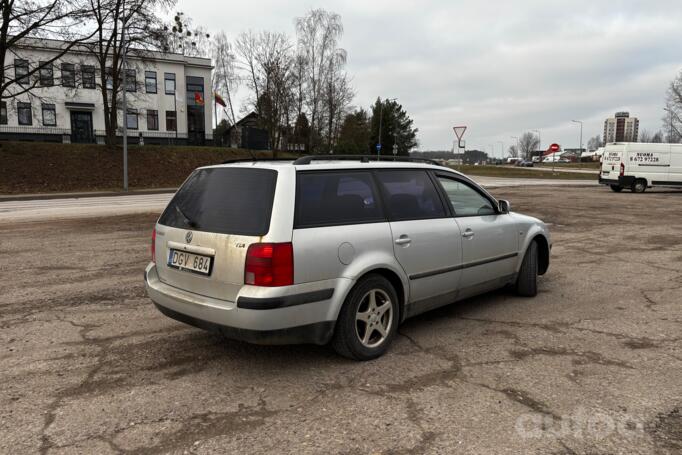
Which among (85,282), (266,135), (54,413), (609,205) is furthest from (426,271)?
(266,135)

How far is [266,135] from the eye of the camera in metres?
46.2

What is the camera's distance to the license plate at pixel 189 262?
11.9 feet

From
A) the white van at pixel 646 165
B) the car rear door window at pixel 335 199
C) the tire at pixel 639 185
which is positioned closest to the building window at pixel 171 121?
the white van at pixel 646 165

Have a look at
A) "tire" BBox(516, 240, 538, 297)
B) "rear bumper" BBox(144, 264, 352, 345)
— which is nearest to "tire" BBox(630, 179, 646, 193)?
"tire" BBox(516, 240, 538, 297)

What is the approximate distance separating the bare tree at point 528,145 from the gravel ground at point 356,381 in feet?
412

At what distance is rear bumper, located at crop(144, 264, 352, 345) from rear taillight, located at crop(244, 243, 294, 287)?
0.23 feet

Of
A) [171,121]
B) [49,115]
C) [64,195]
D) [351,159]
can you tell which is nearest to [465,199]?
[351,159]

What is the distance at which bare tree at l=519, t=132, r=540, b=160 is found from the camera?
123081 mm

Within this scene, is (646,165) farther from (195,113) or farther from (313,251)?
(195,113)

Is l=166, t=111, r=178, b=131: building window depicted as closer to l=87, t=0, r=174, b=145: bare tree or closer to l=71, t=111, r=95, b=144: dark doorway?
l=71, t=111, r=95, b=144: dark doorway

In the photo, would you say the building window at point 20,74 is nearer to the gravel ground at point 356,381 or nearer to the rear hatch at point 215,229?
the gravel ground at point 356,381

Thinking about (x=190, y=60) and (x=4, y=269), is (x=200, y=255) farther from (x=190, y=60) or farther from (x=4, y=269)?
(x=190, y=60)

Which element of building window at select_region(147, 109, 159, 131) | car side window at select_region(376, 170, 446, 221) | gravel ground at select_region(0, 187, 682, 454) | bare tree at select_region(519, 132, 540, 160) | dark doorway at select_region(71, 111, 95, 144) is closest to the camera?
gravel ground at select_region(0, 187, 682, 454)

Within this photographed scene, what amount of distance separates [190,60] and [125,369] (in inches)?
1966
